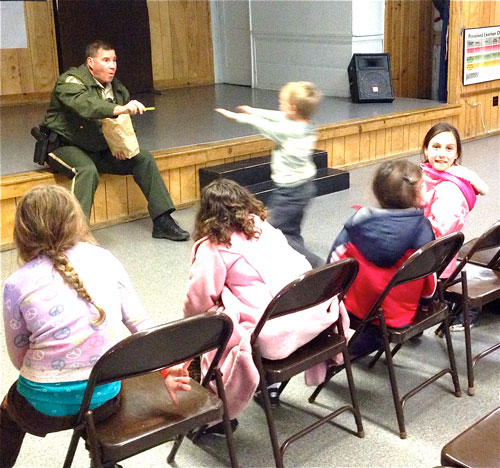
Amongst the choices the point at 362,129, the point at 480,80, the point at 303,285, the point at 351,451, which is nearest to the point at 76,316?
the point at 303,285

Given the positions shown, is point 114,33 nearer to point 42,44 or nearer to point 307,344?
point 42,44

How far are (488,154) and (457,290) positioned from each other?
4.49 meters

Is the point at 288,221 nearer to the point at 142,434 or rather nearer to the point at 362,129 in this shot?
the point at 142,434

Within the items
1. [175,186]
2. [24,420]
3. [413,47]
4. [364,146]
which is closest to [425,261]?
[24,420]

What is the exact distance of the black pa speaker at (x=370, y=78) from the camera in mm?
7453

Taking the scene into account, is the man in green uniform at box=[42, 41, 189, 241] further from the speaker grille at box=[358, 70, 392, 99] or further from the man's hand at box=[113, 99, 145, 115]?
the speaker grille at box=[358, 70, 392, 99]

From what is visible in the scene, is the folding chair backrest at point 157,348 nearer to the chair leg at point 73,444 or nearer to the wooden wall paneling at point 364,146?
the chair leg at point 73,444

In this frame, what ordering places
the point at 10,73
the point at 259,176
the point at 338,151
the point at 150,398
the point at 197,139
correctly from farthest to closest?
1. the point at 10,73
2. the point at 338,151
3. the point at 197,139
4. the point at 259,176
5. the point at 150,398

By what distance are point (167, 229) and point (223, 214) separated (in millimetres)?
2371

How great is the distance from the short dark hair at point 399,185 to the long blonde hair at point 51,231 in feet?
3.72

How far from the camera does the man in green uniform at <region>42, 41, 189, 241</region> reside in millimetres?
4250

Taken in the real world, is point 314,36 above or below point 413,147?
above

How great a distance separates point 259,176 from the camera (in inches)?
209

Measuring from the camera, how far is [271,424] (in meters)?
2.20
